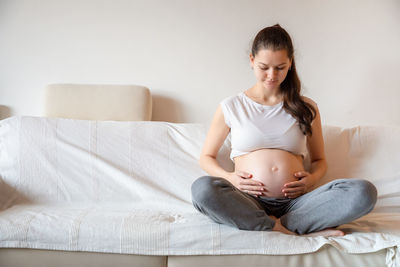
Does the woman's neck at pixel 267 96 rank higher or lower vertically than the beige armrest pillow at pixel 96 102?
higher

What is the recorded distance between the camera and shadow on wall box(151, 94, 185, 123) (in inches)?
74.9

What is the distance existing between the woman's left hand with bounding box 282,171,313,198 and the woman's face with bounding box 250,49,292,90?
35cm

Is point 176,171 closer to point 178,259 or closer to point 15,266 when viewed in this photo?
point 178,259

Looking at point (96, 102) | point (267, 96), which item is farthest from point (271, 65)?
point (96, 102)

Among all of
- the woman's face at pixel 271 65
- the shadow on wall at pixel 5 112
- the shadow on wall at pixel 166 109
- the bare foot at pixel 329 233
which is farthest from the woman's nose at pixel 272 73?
the shadow on wall at pixel 5 112

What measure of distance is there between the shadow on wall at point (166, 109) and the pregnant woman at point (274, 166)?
1.59 feet

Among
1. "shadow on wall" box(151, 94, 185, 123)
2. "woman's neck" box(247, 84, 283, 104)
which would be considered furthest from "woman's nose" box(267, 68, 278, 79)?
"shadow on wall" box(151, 94, 185, 123)

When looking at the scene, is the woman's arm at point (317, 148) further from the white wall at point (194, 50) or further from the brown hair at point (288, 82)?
the white wall at point (194, 50)

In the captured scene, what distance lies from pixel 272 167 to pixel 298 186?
114 mm

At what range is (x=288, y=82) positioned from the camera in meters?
1.47

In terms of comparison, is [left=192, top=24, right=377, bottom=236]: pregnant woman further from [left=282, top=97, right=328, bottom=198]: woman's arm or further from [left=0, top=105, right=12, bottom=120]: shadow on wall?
[left=0, top=105, right=12, bottom=120]: shadow on wall

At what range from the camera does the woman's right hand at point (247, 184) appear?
49.8 inches

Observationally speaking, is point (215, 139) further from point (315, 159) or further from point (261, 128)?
point (315, 159)

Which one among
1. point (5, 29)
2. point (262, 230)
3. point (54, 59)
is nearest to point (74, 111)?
point (54, 59)
